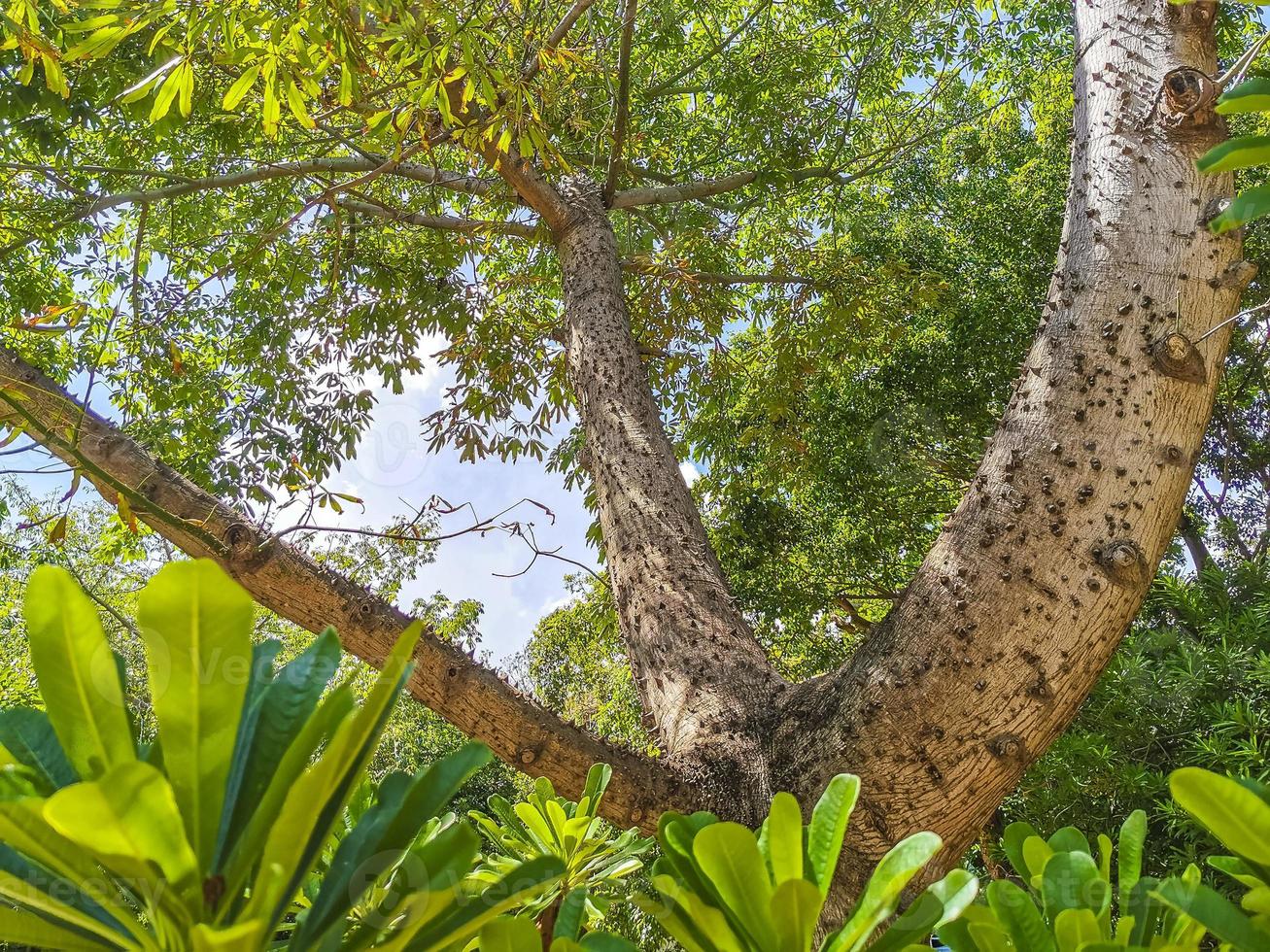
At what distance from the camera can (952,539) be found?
1.54 meters

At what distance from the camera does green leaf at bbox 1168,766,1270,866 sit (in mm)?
415

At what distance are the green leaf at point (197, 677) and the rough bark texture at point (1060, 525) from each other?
1.22m

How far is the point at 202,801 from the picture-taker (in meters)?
0.39

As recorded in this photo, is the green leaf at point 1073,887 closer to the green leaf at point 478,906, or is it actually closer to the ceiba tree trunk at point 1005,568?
the green leaf at point 478,906

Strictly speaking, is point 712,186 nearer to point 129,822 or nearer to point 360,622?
point 360,622

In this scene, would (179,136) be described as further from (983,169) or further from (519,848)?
(983,169)

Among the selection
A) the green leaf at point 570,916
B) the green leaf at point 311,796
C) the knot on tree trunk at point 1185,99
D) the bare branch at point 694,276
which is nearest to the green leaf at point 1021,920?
the green leaf at point 570,916

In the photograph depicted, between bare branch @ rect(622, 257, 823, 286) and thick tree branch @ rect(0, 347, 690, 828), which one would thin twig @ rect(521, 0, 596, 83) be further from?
thick tree branch @ rect(0, 347, 690, 828)

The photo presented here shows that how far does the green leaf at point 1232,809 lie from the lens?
1.36ft

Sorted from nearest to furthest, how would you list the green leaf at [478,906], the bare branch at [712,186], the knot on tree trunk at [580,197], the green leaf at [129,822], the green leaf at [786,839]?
the green leaf at [129,822], the green leaf at [478,906], the green leaf at [786,839], the knot on tree trunk at [580,197], the bare branch at [712,186]

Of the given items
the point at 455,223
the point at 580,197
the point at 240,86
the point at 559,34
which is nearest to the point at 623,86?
the point at 559,34

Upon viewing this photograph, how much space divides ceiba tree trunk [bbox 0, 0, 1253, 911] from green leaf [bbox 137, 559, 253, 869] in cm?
90

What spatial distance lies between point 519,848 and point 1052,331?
1409 mm

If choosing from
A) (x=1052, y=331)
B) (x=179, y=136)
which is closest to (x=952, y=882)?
(x=1052, y=331)
